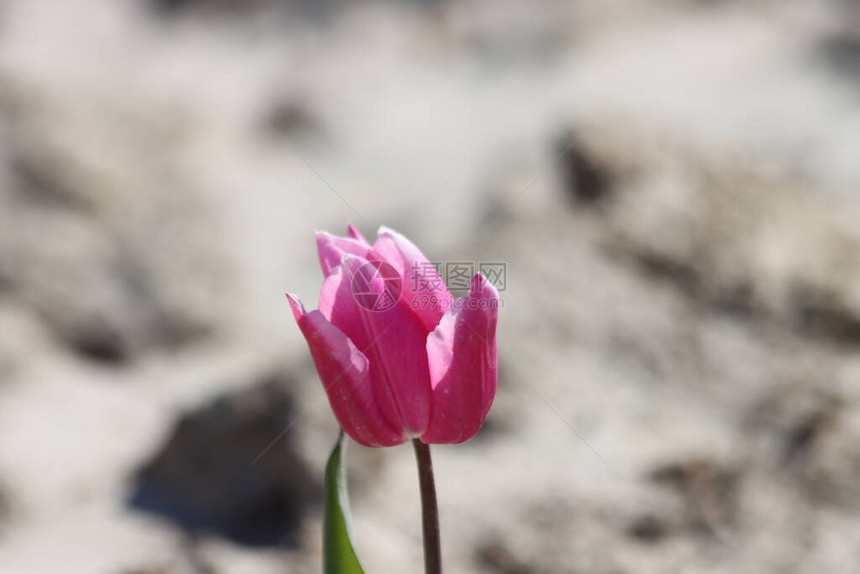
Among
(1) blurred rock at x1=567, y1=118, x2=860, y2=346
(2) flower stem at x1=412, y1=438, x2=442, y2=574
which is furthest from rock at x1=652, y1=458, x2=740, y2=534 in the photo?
(2) flower stem at x1=412, y1=438, x2=442, y2=574

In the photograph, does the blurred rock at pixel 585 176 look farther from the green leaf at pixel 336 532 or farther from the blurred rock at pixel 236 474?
the green leaf at pixel 336 532

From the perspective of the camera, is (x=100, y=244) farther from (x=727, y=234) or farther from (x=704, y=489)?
(x=704, y=489)

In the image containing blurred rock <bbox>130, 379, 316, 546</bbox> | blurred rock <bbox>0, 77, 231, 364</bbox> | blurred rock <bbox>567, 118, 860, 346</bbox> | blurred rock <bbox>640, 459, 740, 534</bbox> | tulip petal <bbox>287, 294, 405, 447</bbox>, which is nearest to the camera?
tulip petal <bbox>287, 294, 405, 447</bbox>

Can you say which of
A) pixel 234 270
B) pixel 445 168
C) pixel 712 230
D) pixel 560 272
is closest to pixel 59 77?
pixel 234 270

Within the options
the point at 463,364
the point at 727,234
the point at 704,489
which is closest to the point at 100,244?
the point at 727,234

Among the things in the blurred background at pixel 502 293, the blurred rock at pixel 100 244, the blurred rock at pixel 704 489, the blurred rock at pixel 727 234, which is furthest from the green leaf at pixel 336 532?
the blurred rock at pixel 100 244

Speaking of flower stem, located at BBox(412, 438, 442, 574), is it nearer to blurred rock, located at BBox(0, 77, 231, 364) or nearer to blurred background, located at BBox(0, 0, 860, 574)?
blurred background, located at BBox(0, 0, 860, 574)
